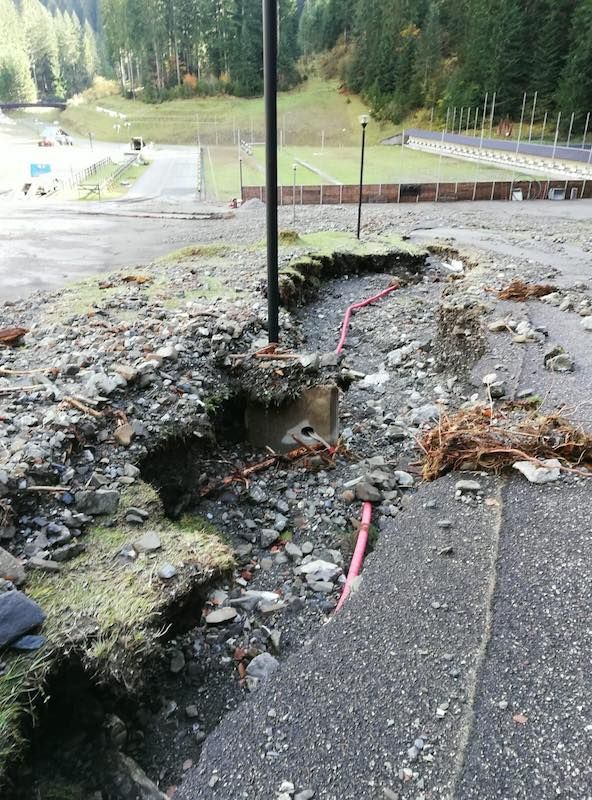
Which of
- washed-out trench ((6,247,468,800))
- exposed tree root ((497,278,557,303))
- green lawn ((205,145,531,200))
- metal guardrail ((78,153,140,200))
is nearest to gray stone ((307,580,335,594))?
washed-out trench ((6,247,468,800))

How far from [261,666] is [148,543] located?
1.22 metres

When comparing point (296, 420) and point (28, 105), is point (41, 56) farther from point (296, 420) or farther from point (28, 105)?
point (296, 420)

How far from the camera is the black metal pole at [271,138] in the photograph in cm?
674

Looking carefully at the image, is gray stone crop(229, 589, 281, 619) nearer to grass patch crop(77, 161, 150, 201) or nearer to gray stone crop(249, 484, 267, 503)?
gray stone crop(249, 484, 267, 503)

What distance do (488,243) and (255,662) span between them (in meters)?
16.8

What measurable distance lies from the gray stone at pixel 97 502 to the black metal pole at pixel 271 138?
4.16 meters

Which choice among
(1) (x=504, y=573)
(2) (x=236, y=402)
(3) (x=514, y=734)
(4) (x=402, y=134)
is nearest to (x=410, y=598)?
(1) (x=504, y=573)

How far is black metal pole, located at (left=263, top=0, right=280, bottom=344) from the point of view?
6738 mm

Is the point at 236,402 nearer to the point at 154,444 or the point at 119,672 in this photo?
the point at 154,444

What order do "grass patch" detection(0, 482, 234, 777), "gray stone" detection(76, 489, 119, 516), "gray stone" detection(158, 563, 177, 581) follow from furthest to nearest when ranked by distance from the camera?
"gray stone" detection(76, 489, 119, 516)
"gray stone" detection(158, 563, 177, 581)
"grass patch" detection(0, 482, 234, 777)

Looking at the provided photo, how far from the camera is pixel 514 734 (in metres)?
2.80

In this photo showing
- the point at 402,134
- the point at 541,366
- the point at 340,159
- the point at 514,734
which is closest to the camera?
the point at 514,734

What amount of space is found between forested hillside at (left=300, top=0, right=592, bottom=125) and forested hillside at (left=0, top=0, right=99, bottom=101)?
37520 millimetres

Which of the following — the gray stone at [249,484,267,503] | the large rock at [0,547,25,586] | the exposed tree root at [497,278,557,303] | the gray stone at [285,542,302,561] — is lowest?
the gray stone at [249,484,267,503]
